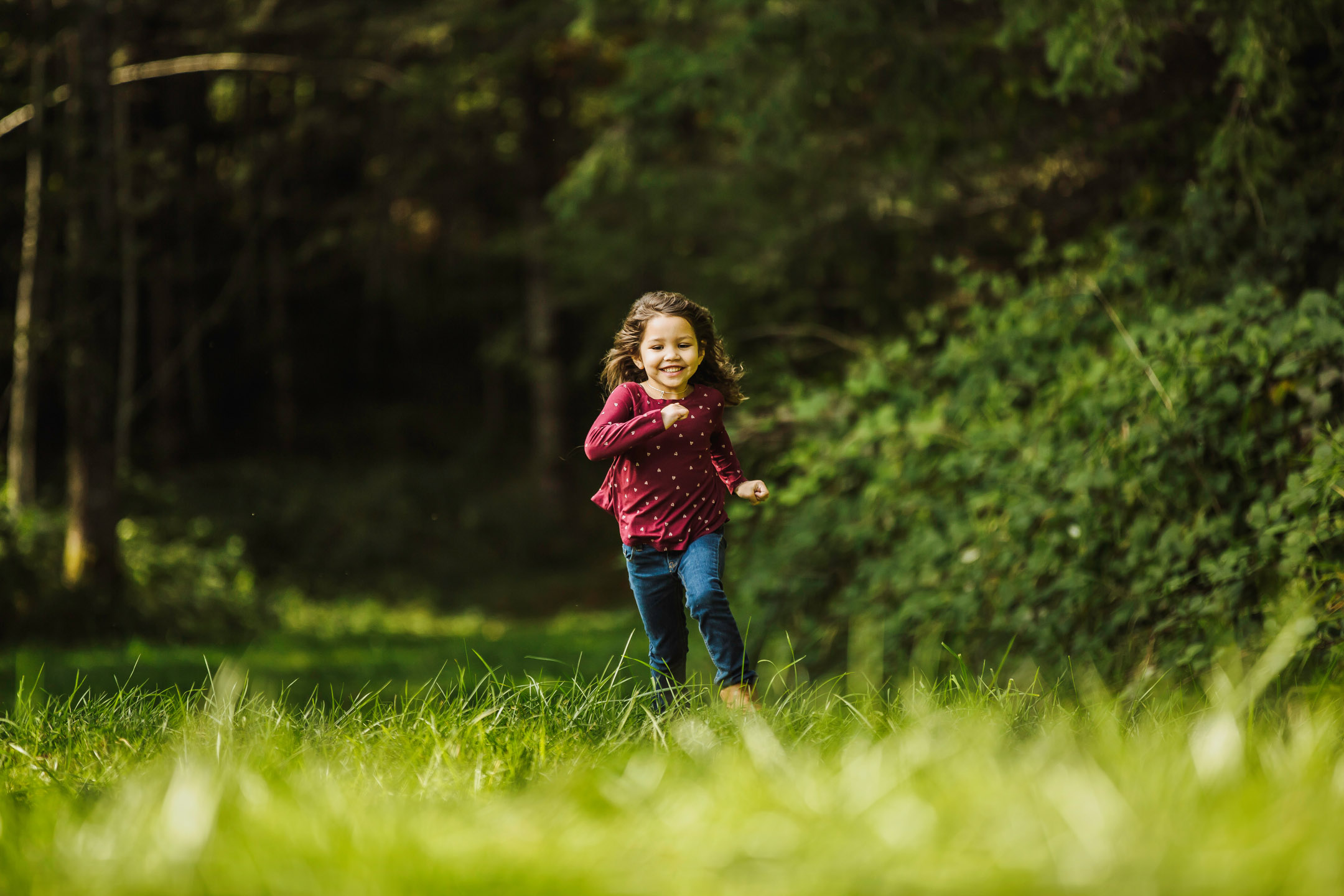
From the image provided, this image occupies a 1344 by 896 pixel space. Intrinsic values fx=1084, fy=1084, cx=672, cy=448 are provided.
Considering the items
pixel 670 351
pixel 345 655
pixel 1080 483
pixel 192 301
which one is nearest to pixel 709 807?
pixel 670 351

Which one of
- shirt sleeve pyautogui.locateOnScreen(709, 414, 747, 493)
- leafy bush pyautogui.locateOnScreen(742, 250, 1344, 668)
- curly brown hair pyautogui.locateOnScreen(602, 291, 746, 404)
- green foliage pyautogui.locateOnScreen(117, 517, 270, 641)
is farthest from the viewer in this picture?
green foliage pyautogui.locateOnScreen(117, 517, 270, 641)

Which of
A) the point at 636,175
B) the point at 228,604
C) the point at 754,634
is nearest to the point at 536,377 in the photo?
the point at 636,175

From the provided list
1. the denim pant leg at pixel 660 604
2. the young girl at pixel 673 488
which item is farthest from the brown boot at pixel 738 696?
the denim pant leg at pixel 660 604

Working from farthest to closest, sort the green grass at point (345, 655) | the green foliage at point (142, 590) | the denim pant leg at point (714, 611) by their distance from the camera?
the green foliage at point (142, 590)
the green grass at point (345, 655)
the denim pant leg at point (714, 611)

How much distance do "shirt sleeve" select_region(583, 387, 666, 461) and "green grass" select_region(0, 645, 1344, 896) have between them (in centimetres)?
74

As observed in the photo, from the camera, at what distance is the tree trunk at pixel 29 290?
1012 centimetres

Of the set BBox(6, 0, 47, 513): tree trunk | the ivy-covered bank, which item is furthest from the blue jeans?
BBox(6, 0, 47, 513): tree trunk

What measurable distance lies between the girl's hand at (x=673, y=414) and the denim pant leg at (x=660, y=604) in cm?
46

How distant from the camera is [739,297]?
1270 centimetres

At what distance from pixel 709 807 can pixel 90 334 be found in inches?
407

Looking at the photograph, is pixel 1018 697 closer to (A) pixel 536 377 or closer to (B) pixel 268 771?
(B) pixel 268 771

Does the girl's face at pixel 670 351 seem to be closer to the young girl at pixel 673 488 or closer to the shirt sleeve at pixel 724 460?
the young girl at pixel 673 488

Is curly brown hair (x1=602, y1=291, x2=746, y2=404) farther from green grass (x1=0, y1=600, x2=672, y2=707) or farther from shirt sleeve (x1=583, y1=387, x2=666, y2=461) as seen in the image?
green grass (x1=0, y1=600, x2=672, y2=707)

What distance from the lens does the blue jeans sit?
3117 mm
